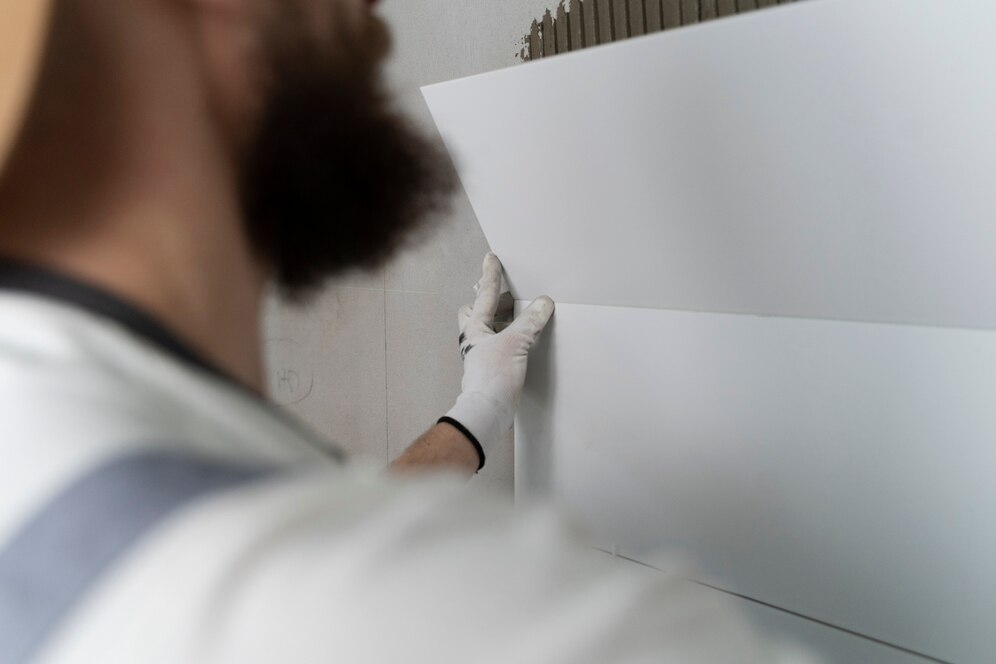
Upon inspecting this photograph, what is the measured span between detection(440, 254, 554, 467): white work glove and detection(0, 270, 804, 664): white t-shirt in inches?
36.3

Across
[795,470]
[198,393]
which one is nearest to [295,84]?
[198,393]

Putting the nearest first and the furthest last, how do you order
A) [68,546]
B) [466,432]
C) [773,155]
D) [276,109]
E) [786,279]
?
[68,546] → [276,109] → [773,155] → [786,279] → [466,432]

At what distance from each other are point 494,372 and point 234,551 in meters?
1.03

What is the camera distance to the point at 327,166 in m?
0.58

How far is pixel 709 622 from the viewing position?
41 centimetres

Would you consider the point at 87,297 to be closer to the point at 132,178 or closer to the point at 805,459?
the point at 132,178

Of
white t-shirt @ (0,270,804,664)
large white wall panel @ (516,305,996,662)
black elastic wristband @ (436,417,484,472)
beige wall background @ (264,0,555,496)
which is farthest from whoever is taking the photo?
beige wall background @ (264,0,555,496)

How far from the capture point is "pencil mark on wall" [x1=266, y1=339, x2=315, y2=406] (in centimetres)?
201

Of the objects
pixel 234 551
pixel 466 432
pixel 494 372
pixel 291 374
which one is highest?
pixel 234 551

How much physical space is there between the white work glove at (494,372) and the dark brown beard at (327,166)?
0.61 meters

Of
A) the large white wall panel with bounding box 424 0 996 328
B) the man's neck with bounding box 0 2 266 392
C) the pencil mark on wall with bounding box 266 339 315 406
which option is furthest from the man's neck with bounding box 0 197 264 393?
the pencil mark on wall with bounding box 266 339 315 406

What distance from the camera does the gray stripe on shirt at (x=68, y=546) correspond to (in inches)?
12.0

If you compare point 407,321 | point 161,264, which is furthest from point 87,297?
point 407,321

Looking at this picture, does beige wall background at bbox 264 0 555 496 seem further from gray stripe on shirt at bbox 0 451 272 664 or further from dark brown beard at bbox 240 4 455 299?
gray stripe on shirt at bbox 0 451 272 664
